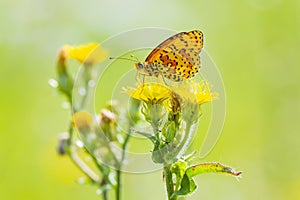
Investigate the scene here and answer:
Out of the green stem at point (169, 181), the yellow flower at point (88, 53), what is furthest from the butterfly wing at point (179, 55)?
the yellow flower at point (88, 53)

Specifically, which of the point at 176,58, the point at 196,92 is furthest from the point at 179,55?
the point at 196,92

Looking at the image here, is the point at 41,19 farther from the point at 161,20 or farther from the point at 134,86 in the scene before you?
the point at 134,86

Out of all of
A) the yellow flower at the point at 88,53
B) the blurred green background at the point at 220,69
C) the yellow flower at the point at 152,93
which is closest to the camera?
the yellow flower at the point at 152,93

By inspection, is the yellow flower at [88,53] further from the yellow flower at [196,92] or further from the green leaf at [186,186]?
the green leaf at [186,186]

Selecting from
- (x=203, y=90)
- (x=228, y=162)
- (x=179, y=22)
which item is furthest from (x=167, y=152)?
(x=179, y=22)

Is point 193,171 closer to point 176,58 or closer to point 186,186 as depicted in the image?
point 186,186

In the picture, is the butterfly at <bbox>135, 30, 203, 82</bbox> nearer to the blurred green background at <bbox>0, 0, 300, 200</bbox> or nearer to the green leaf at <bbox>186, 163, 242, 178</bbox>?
the green leaf at <bbox>186, 163, 242, 178</bbox>

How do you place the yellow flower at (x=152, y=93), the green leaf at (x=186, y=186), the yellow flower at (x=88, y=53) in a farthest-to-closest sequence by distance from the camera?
the yellow flower at (x=88, y=53) < the yellow flower at (x=152, y=93) < the green leaf at (x=186, y=186)
